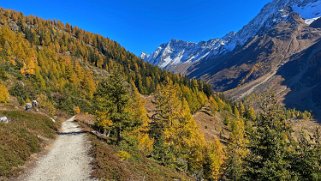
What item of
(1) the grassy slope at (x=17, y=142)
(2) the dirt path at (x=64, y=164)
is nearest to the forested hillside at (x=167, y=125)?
(2) the dirt path at (x=64, y=164)

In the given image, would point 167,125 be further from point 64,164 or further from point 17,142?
point 17,142

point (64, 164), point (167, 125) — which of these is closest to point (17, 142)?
point (64, 164)

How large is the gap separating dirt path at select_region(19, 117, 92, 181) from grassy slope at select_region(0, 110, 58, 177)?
1.23 metres

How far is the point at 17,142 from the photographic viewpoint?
2936 cm

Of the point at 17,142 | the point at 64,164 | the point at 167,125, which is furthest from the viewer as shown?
the point at 167,125

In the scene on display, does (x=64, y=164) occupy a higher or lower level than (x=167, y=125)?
lower

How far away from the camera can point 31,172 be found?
25.6 m

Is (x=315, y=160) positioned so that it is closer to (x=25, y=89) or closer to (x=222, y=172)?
(x=222, y=172)

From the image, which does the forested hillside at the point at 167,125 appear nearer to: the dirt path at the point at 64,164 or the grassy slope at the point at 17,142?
the dirt path at the point at 64,164

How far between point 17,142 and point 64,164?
4821mm

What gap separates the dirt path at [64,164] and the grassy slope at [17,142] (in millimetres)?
1230

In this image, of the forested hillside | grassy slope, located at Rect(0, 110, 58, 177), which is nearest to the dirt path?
grassy slope, located at Rect(0, 110, 58, 177)

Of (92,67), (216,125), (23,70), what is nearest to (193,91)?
(216,125)

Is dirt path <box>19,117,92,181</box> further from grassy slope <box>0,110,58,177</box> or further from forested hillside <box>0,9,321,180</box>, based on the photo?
forested hillside <box>0,9,321,180</box>
